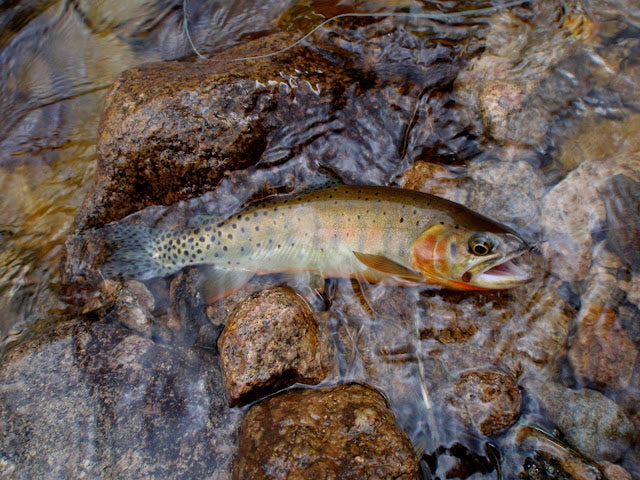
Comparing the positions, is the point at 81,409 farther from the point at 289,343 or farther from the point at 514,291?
the point at 514,291

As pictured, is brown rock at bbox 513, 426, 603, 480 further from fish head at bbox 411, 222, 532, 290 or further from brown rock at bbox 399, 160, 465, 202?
brown rock at bbox 399, 160, 465, 202

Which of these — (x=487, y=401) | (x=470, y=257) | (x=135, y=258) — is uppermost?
(x=135, y=258)

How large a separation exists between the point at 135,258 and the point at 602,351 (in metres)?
4.03

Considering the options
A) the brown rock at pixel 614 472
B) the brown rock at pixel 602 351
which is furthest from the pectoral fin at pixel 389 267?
the brown rock at pixel 614 472

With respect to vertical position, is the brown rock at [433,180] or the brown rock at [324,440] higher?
the brown rock at [433,180]

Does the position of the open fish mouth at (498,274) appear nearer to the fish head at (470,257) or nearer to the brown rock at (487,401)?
the fish head at (470,257)

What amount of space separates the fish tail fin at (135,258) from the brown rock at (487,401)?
9.11ft

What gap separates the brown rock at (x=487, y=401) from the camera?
9.25 feet

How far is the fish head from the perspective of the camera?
3.06m

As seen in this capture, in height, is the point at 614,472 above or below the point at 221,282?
below

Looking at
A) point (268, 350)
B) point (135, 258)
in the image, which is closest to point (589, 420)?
point (268, 350)

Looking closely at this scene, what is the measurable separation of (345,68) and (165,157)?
202 cm

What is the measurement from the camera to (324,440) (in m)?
2.54

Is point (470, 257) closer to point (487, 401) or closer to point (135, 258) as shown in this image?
point (487, 401)
